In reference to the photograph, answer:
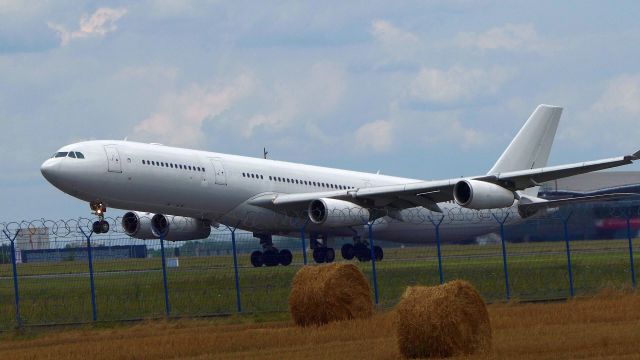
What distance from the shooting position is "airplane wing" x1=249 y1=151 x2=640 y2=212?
4069 cm

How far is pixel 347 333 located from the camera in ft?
66.6

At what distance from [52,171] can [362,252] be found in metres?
11.7

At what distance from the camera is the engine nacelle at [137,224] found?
4512cm

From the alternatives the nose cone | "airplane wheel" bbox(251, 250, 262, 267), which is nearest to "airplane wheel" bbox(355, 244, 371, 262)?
"airplane wheel" bbox(251, 250, 262, 267)

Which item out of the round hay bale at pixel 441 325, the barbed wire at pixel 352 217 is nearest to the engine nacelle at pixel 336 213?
the barbed wire at pixel 352 217

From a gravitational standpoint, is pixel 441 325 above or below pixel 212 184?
below

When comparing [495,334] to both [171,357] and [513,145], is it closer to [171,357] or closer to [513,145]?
[171,357]

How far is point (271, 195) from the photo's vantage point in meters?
43.5

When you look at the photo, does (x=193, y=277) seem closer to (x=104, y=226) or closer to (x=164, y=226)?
(x=104, y=226)

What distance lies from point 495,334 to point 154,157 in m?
22.3

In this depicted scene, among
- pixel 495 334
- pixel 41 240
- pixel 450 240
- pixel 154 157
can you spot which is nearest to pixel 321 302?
pixel 495 334

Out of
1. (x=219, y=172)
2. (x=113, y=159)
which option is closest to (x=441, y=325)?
(x=113, y=159)

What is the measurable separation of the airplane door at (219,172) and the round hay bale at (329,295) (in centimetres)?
1876

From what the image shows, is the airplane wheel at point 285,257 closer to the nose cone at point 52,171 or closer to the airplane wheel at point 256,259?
the airplane wheel at point 256,259
